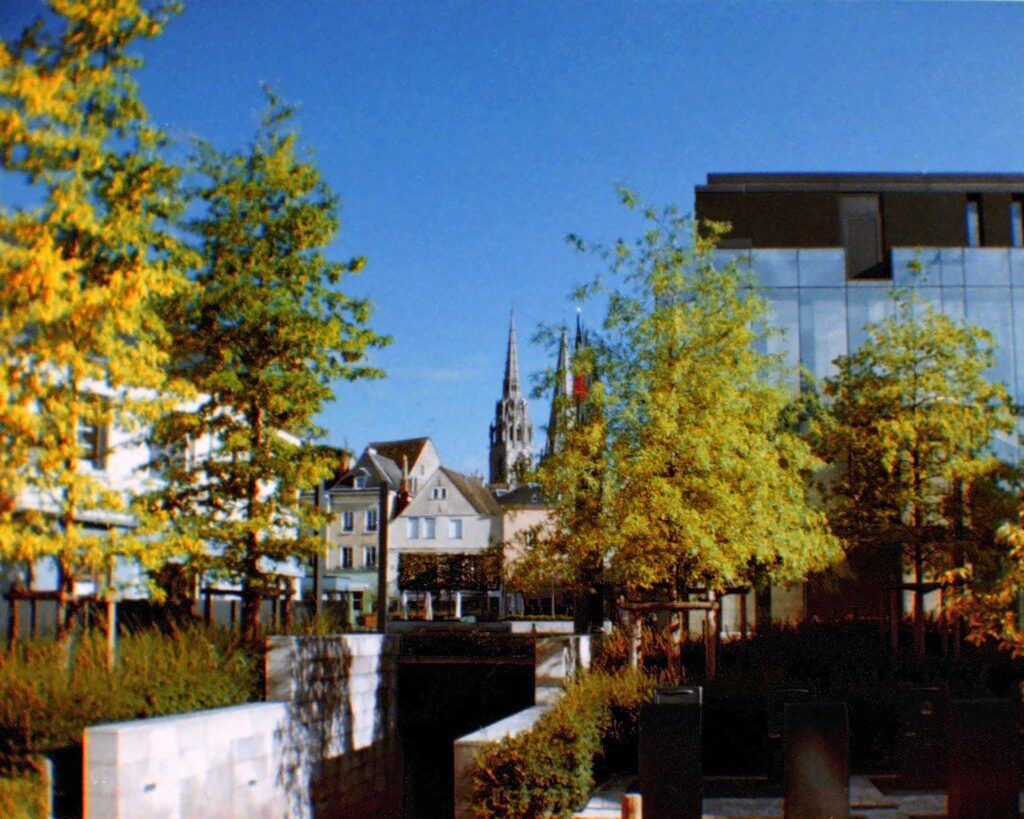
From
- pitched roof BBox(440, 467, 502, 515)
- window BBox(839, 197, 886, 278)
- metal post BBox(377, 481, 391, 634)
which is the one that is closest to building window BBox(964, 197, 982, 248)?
window BBox(839, 197, 886, 278)

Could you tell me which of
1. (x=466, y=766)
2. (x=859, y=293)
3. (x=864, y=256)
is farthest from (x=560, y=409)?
(x=864, y=256)

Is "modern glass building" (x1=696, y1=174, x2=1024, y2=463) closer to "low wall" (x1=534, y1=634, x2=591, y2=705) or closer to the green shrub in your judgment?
"low wall" (x1=534, y1=634, x2=591, y2=705)

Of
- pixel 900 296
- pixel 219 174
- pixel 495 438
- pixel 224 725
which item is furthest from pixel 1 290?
pixel 495 438

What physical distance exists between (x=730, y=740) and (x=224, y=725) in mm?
5262

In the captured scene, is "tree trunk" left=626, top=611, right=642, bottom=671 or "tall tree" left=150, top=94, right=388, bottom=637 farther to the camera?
"tree trunk" left=626, top=611, right=642, bottom=671

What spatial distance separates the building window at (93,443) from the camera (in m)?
11.1

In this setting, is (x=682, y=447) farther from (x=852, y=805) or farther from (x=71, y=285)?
(x=71, y=285)

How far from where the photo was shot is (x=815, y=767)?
383 inches

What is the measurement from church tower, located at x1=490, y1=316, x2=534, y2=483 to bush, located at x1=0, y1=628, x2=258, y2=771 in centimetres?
8448

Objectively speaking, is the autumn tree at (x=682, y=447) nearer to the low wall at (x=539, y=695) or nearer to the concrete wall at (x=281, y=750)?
the low wall at (x=539, y=695)

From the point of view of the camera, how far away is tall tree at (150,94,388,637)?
14688mm

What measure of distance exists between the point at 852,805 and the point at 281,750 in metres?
5.87

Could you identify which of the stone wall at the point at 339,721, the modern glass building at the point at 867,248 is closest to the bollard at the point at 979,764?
the stone wall at the point at 339,721

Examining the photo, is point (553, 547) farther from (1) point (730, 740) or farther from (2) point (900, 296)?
(2) point (900, 296)
